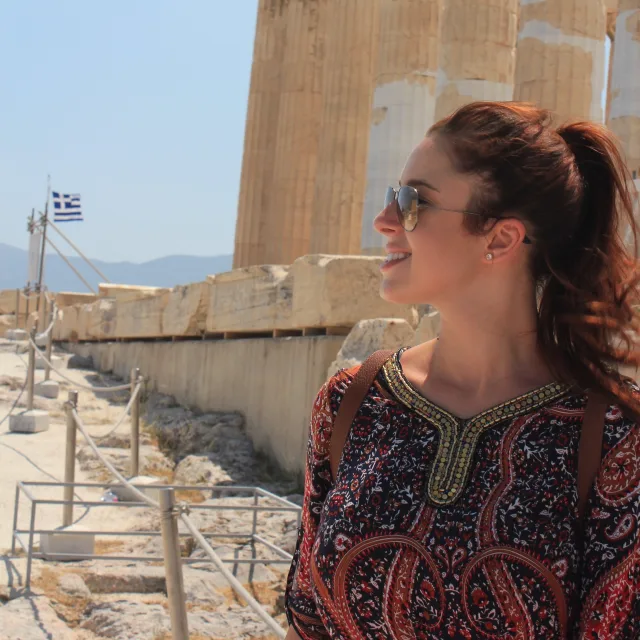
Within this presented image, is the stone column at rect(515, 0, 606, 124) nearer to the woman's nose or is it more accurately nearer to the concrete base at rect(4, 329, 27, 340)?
the woman's nose

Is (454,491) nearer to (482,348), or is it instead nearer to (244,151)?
(482,348)

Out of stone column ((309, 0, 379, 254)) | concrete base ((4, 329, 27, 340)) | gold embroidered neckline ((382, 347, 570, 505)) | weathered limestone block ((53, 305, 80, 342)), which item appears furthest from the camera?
concrete base ((4, 329, 27, 340))

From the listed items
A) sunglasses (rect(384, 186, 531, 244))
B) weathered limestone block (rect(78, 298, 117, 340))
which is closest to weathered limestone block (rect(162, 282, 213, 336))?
weathered limestone block (rect(78, 298, 117, 340))

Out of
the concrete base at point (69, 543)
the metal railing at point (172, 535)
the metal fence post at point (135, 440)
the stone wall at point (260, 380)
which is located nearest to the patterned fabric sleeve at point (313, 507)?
the metal railing at point (172, 535)

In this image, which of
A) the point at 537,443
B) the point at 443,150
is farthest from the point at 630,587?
the point at 443,150

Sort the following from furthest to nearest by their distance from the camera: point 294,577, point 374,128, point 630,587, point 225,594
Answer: point 374,128 → point 225,594 → point 294,577 → point 630,587

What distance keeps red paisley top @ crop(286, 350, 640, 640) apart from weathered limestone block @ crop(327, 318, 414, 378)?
5077 millimetres

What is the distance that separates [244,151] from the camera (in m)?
19.4

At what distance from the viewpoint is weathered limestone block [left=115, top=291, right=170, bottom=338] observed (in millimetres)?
14297

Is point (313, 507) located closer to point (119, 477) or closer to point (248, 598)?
point (248, 598)

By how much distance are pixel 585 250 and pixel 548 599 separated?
2.25 feet

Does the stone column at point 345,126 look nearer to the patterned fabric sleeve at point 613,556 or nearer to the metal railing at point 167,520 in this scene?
the metal railing at point 167,520

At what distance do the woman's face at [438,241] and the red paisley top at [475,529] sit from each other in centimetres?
20

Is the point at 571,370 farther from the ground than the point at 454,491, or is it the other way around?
the point at 571,370
